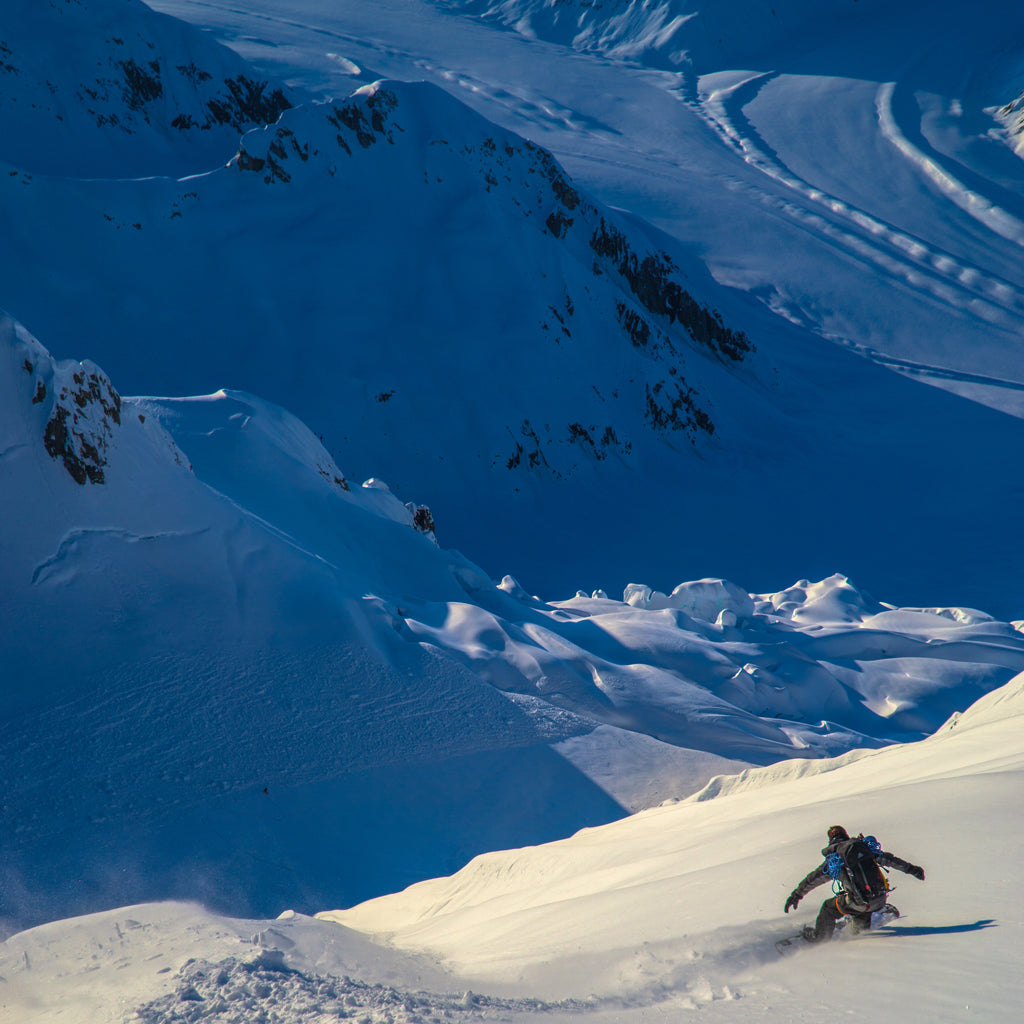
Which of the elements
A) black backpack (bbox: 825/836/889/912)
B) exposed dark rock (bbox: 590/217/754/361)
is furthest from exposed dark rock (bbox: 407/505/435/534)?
exposed dark rock (bbox: 590/217/754/361)

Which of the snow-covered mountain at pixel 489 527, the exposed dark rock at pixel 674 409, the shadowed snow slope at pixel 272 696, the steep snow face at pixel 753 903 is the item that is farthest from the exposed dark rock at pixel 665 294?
the steep snow face at pixel 753 903

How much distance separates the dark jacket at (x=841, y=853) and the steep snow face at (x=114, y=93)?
80.2 feet

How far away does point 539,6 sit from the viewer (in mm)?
61125

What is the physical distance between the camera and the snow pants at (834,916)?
289 centimetres

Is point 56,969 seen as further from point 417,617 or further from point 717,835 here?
point 417,617

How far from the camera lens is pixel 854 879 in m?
2.84

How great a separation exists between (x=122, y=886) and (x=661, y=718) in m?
4.86

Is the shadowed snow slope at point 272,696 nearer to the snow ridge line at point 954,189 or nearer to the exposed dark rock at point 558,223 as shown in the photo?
the exposed dark rock at point 558,223

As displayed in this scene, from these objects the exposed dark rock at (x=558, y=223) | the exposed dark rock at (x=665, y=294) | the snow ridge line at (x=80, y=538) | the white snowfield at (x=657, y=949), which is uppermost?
the exposed dark rock at (x=558, y=223)

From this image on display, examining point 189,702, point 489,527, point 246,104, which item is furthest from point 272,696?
Result: point 246,104

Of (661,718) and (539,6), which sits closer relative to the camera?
(661,718)

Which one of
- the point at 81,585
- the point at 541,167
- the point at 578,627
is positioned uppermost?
the point at 541,167

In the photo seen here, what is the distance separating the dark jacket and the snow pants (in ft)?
0.10

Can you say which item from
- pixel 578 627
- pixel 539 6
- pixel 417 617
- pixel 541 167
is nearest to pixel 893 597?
pixel 578 627
